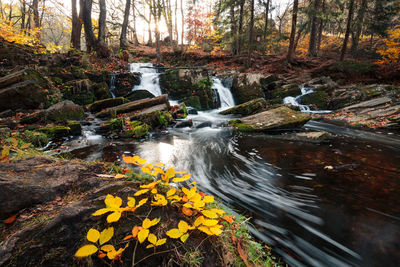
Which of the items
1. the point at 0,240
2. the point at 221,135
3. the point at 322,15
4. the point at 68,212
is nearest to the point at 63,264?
the point at 68,212

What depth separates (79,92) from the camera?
999cm

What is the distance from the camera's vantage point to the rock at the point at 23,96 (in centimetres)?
702

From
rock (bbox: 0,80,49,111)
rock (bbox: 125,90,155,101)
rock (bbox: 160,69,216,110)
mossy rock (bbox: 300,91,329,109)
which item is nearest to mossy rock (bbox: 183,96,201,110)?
rock (bbox: 160,69,216,110)

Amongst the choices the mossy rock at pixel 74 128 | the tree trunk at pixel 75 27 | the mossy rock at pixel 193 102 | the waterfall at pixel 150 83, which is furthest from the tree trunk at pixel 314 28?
the mossy rock at pixel 74 128

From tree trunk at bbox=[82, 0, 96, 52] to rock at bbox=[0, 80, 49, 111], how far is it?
24.3 feet

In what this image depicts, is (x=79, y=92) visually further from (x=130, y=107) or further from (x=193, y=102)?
(x=193, y=102)

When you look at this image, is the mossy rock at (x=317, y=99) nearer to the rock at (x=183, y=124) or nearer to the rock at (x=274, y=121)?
the rock at (x=274, y=121)

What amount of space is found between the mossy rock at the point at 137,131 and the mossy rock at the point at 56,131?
77.1 inches

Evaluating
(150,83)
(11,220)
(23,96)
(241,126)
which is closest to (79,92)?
(23,96)

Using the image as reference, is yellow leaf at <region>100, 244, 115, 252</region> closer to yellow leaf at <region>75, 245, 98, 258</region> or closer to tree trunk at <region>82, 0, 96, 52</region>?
yellow leaf at <region>75, 245, 98, 258</region>

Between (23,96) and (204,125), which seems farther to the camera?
(204,125)

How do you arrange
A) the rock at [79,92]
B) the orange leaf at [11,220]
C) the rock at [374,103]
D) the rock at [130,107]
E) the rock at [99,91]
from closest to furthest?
1. the orange leaf at [11,220]
2. the rock at [130,107]
3. the rock at [374,103]
4. the rock at [79,92]
5. the rock at [99,91]

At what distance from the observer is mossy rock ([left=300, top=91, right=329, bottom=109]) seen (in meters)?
12.2

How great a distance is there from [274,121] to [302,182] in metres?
4.40
